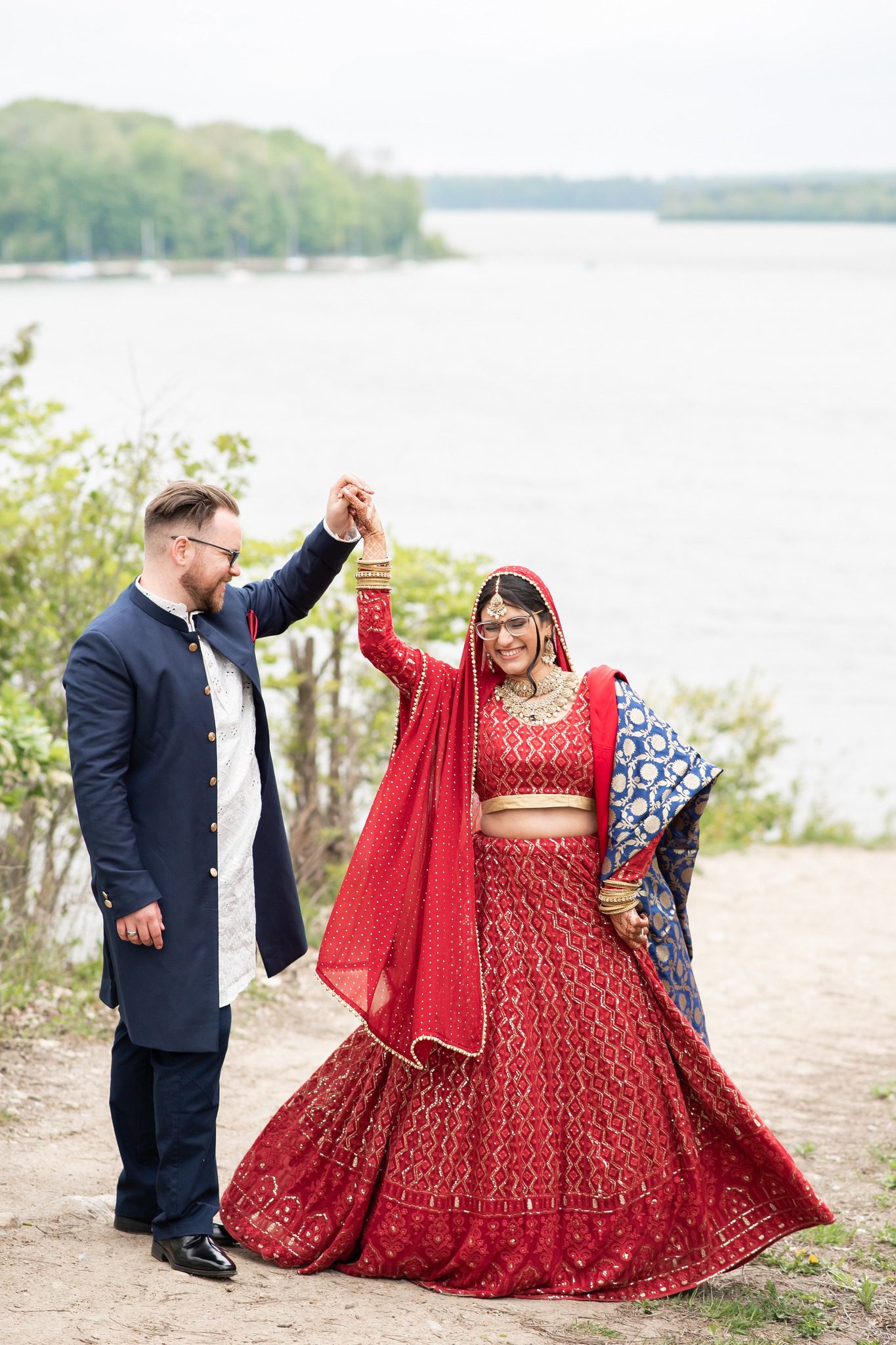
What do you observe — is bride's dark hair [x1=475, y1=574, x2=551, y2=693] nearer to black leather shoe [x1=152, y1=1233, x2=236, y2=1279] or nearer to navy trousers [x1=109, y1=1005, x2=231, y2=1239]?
navy trousers [x1=109, y1=1005, x2=231, y2=1239]

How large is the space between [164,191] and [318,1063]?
67784mm

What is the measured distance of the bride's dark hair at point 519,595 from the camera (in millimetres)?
3971

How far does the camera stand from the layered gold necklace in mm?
4012

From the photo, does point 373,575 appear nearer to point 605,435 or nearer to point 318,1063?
point 318,1063

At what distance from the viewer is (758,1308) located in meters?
3.80

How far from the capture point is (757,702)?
450 inches

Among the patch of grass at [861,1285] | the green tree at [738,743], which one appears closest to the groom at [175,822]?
the patch of grass at [861,1285]

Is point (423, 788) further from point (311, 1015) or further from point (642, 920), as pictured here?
point (311, 1015)

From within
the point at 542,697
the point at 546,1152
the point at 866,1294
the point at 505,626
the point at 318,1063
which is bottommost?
the point at 318,1063

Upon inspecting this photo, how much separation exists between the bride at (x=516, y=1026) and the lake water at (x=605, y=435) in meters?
4.09

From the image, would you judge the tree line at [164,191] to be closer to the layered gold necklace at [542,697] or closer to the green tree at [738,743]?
the green tree at [738,743]

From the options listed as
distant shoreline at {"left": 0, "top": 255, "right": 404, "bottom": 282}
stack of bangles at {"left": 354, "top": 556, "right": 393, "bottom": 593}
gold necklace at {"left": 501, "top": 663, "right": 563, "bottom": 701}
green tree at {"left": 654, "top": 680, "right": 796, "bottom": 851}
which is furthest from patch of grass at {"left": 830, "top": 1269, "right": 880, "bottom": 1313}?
distant shoreline at {"left": 0, "top": 255, "right": 404, "bottom": 282}

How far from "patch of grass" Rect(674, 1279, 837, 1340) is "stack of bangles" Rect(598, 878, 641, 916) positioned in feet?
3.30

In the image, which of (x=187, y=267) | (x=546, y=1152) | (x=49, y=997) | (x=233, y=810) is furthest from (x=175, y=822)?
(x=187, y=267)
